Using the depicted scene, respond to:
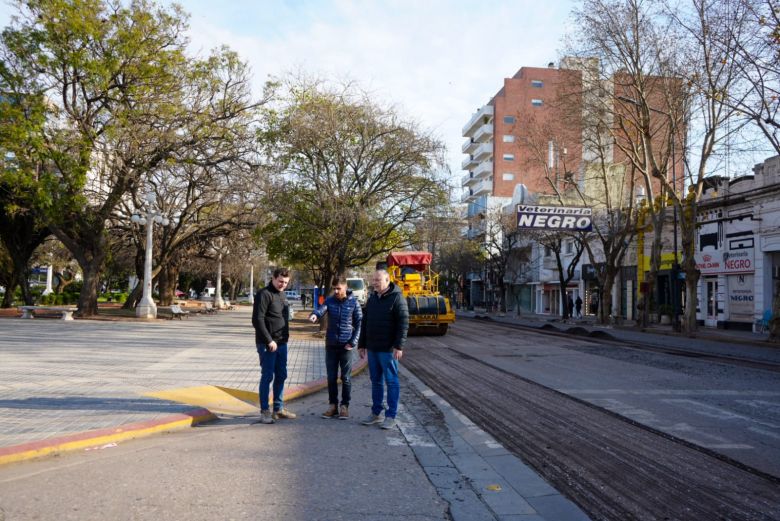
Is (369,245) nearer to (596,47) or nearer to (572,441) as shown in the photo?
(596,47)

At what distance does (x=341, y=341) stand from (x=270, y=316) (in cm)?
88

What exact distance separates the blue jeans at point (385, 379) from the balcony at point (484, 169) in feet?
241

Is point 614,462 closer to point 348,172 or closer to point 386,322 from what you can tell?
point 386,322

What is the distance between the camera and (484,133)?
265 ft

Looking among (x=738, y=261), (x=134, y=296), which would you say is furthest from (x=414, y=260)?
(x=134, y=296)

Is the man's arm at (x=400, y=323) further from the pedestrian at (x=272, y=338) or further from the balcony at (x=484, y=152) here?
the balcony at (x=484, y=152)

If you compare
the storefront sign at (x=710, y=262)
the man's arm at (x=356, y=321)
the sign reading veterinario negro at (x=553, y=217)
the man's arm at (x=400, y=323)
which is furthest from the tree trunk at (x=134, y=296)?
the man's arm at (x=400, y=323)

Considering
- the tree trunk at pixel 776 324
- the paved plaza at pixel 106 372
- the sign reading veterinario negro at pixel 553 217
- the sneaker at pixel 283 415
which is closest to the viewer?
the paved plaza at pixel 106 372

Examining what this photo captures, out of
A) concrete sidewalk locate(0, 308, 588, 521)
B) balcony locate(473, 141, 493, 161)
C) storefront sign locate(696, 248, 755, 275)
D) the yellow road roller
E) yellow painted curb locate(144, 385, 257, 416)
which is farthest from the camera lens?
balcony locate(473, 141, 493, 161)

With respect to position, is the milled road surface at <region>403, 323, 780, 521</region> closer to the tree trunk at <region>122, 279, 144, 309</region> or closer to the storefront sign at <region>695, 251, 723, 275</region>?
the storefront sign at <region>695, 251, 723, 275</region>

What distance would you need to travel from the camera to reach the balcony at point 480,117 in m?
80.1

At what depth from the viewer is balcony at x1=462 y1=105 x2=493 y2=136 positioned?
263ft

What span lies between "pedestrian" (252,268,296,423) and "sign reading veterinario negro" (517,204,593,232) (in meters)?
16.7

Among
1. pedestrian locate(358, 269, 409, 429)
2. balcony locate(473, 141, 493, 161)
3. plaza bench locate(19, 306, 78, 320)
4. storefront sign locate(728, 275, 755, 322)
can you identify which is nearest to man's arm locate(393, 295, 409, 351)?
pedestrian locate(358, 269, 409, 429)
